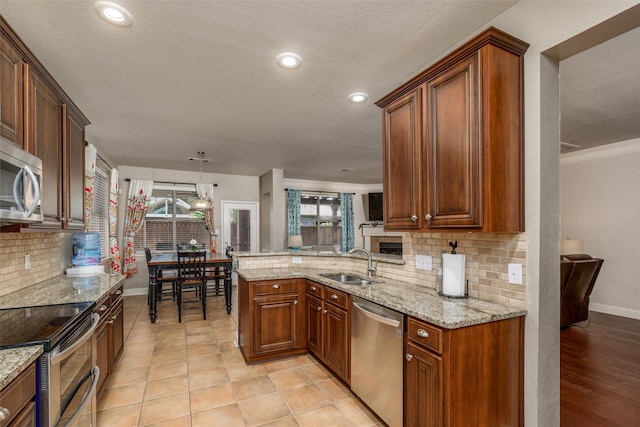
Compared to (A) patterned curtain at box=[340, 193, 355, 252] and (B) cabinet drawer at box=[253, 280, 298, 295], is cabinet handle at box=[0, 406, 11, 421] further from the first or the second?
(A) patterned curtain at box=[340, 193, 355, 252]

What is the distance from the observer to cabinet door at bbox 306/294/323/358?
9.83ft

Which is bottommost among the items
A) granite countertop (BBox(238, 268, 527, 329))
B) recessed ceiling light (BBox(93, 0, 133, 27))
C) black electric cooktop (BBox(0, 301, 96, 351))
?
granite countertop (BBox(238, 268, 527, 329))

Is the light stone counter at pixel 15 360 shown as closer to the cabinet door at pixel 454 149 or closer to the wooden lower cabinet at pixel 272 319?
the wooden lower cabinet at pixel 272 319

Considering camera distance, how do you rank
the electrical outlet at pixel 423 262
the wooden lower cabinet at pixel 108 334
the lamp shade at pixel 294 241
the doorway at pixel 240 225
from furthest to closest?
the doorway at pixel 240 225
the lamp shade at pixel 294 241
the electrical outlet at pixel 423 262
the wooden lower cabinet at pixel 108 334

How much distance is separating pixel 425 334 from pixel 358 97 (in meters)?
2.19

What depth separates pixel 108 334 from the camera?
2527 mm

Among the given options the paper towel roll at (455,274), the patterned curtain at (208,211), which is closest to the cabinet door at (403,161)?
the paper towel roll at (455,274)

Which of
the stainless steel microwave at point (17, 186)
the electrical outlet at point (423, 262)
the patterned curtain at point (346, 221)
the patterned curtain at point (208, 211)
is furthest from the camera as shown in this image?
the patterned curtain at point (346, 221)

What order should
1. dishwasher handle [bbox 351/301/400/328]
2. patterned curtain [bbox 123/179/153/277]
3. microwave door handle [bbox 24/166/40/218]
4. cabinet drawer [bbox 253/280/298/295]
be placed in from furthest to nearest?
patterned curtain [bbox 123/179/153/277]
cabinet drawer [bbox 253/280/298/295]
dishwasher handle [bbox 351/301/400/328]
microwave door handle [bbox 24/166/40/218]

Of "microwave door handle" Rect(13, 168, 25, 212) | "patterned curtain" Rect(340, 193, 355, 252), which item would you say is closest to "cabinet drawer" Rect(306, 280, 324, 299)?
"microwave door handle" Rect(13, 168, 25, 212)

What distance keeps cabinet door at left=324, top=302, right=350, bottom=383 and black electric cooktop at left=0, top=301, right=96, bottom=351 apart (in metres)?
1.75

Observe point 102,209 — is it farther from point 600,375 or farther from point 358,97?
point 600,375

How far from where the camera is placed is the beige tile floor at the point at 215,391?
2273 mm

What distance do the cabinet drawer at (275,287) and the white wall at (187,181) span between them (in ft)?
14.0
